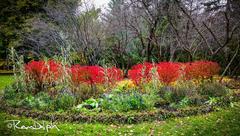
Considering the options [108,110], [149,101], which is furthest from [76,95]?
[149,101]

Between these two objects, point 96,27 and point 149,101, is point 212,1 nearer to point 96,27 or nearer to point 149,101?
point 96,27

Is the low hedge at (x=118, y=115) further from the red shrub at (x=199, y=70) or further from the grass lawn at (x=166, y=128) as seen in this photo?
the red shrub at (x=199, y=70)

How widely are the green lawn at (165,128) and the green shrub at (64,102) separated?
3.85 ft

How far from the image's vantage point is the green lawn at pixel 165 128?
→ 7.95m

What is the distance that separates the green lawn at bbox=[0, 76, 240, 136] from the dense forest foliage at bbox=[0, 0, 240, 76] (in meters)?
10.9

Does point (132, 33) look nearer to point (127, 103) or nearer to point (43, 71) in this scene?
point (43, 71)

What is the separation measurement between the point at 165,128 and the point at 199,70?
6254mm

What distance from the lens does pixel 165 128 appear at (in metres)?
8.27

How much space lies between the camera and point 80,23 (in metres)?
22.2

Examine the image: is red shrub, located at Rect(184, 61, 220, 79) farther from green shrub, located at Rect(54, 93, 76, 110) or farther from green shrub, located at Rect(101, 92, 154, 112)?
green shrub, located at Rect(54, 93, 76, 110)

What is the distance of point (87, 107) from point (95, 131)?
7.34ft

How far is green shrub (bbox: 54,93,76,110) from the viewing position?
1021 centimetres
